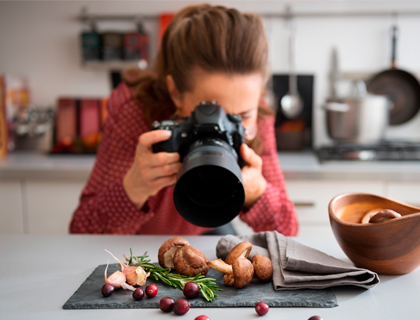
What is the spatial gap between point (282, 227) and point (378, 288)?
1.60ft

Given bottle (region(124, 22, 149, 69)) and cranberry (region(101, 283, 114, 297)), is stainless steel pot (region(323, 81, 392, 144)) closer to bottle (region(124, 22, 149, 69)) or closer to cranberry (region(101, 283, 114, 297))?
bottle (region(124, 22, 149, 69))

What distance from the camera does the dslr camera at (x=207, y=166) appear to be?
662 millimetres

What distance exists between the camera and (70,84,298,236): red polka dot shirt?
39.9 inches

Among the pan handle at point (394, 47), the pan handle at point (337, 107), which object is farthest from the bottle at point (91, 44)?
the pan handle at point (394, 47)

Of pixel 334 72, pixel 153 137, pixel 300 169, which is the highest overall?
pixel 334 72

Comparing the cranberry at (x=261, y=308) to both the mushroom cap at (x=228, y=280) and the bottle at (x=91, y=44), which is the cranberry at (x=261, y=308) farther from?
the bottle at (x=91, y=44)

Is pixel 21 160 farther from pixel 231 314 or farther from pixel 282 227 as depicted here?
pixel 231 314

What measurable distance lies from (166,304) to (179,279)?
0.07 m

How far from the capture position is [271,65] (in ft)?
6.70

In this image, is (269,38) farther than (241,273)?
Yes

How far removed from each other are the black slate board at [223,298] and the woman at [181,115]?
0.30 meters

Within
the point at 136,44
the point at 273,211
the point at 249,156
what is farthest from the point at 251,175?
the point at 136,44

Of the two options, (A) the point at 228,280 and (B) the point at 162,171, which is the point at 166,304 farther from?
(B) the point at 162,171

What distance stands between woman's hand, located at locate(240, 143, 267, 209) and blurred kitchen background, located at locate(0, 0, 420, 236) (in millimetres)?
792
